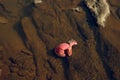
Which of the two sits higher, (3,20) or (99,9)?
(99,9)

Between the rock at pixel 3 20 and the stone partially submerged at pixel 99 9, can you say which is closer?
the stone partially submerged at pixel 99 9

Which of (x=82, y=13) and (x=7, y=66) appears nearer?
(x=7, y=66)

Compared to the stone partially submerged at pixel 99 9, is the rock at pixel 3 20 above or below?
below

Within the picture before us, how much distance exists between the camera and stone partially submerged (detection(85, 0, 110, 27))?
6.67 meters

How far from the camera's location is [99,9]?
22.6ft

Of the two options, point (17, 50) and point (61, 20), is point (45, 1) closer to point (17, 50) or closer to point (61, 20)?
point (61, 20)

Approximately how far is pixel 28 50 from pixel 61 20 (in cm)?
118

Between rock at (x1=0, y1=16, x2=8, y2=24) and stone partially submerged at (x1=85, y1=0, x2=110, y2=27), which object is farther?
rock at (x1=0, y1=16, x2=8, y2=24)

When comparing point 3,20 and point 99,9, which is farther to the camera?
point 3,20

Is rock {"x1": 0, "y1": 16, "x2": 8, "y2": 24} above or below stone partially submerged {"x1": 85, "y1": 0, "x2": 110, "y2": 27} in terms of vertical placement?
below

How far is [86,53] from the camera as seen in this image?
20.6 feet

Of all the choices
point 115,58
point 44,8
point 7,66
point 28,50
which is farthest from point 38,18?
point 115,58

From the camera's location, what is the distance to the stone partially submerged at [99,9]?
21.9 feet

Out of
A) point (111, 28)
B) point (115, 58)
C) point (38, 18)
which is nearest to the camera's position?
point (115, 58)
